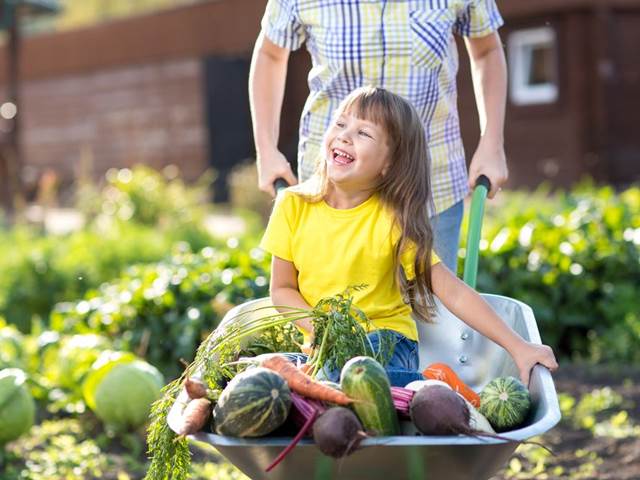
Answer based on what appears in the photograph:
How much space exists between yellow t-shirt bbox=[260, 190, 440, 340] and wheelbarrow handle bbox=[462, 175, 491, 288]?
10.7 inches

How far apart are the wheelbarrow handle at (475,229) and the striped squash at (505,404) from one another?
0.63 m

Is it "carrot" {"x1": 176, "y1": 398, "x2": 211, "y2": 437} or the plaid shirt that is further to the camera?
the plaid shirt

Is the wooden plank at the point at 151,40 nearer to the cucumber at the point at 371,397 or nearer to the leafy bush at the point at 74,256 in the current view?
the leafy bush at the point at 74,256

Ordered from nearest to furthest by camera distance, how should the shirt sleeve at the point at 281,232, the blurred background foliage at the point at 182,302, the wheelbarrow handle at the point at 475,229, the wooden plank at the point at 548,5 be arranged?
the shirt sleeve at the point at 281,232 < the wheelbarrow handle at the point at 475,229 < the blurred background foliage at the point at 182,302 < the wooden plank at the point at 548,5

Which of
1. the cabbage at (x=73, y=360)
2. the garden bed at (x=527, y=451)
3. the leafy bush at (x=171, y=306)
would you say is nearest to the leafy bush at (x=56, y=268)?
the leafy bush at (x=171, y=306)

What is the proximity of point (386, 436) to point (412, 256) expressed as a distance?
70cm

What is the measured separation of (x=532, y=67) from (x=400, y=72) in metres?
10.4

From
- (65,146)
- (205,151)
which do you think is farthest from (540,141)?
(65,146)

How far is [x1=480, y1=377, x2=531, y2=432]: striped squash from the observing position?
221 centimetres

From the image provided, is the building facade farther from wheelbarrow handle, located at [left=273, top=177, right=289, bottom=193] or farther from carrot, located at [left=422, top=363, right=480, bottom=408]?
carrot, located at [left=422, top=363, right=480, bottom=408]

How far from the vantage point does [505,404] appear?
7.29 feet

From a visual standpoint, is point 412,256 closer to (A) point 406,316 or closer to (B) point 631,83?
(A) point 406,316

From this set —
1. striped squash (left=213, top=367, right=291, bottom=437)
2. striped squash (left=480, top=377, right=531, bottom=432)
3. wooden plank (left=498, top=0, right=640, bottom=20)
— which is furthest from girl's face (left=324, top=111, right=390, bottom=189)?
wooden plank (left=498, top=0, right=640, bottom=20)

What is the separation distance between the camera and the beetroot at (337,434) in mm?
→ 1891
